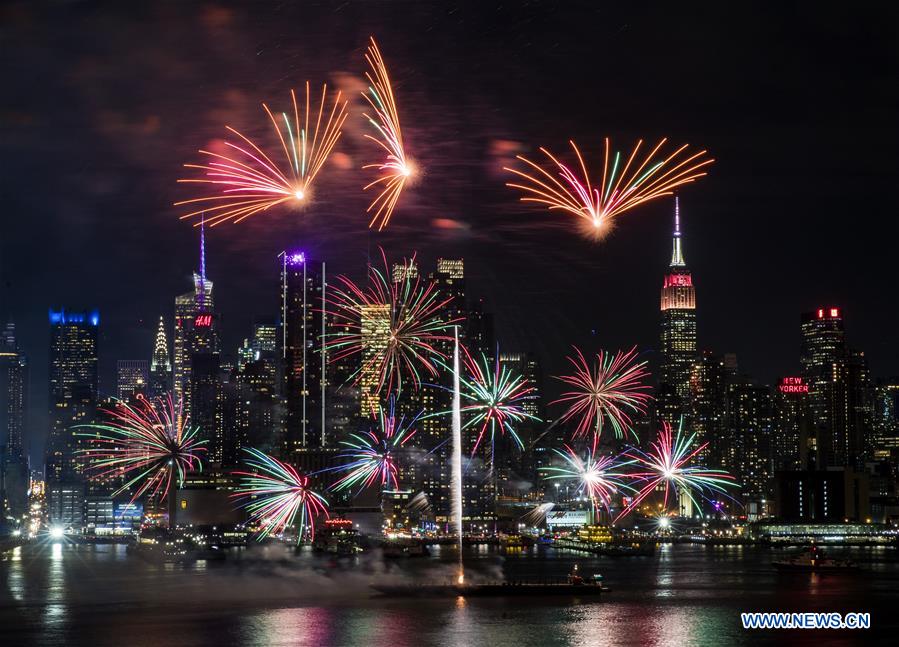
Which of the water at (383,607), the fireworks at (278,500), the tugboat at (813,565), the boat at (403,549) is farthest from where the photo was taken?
the boat at (403,549)

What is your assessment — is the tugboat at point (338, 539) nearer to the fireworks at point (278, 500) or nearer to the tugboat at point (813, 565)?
the fireworks at point (278, 500)

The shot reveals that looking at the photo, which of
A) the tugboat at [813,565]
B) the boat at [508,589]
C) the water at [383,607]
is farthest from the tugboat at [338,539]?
the boat at [508,589]

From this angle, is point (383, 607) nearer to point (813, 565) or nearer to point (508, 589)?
point (508, 589)

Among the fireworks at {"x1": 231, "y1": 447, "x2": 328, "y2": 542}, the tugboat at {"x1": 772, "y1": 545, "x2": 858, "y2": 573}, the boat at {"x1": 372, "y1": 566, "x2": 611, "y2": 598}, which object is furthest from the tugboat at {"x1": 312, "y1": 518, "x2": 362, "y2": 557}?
the boat at {"x1": 372, "y1": 566, "x2": 611, "y2": 598}

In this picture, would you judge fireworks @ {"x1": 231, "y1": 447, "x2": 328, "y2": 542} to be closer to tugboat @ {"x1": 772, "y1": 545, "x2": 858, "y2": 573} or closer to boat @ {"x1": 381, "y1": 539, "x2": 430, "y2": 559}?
boat @ {"x1": 381, "y1": 539, "x2": 430, "y2": 559}

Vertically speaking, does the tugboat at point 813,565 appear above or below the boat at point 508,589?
below

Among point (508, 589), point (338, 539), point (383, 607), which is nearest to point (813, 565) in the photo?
point (508, 589)

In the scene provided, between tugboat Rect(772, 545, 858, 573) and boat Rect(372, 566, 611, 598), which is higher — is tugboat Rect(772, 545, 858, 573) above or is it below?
below
